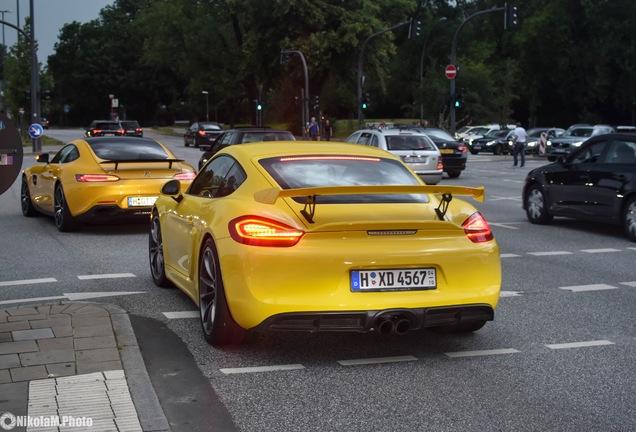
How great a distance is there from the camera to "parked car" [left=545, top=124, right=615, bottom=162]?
42594mm

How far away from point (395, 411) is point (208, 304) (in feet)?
6.63

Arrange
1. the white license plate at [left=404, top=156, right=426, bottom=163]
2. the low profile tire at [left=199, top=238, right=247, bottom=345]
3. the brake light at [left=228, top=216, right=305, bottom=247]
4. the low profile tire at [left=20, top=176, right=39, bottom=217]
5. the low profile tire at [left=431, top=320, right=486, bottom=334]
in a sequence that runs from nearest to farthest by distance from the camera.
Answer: the brake light at [left=228, top=216, right=305, bottom=247]
the low profile tire at [left=199, top=238, right=247, bottom=345]
the low profile tire at [left=431, top=320, right=486, bottom=334]
the low profile tire at [left=20, top=176, right=39, bottom=217]
the white license plate at [left=404, top=156, right=426, bottom=163]

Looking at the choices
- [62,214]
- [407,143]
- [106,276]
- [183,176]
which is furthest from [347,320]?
[407,143]

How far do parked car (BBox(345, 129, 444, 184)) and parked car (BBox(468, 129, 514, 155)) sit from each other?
27.9m

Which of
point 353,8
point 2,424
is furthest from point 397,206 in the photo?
point 353,8

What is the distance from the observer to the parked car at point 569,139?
42594 mm

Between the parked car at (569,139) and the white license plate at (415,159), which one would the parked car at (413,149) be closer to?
the white license plate at (415,159)

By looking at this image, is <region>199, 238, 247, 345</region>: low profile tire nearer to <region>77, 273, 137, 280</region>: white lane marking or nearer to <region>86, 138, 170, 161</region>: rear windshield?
<region>77, 273, 137, 280</region>: white lane marking

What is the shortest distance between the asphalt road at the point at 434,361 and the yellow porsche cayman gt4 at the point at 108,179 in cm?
249

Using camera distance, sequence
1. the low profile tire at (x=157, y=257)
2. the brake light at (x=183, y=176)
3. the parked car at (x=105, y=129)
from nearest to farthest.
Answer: the low profile tire at (x=157, y=257), the brake light at (x=183, y=176), the parked car at (x=105, y=129)

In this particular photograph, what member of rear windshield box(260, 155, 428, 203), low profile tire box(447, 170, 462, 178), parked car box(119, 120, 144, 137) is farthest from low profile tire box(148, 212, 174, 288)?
parked car box(119, 120, 144, 137)

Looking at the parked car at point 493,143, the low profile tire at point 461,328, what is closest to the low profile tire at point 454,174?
the parked car at point 493,143

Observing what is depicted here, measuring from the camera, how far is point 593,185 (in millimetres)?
14250

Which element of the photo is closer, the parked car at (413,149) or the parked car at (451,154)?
the parked car at (413,149)
